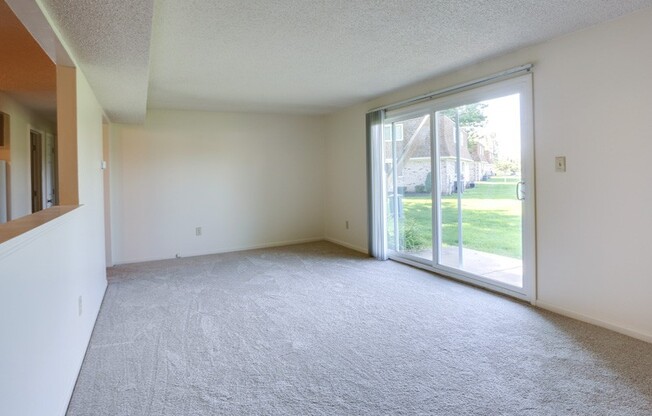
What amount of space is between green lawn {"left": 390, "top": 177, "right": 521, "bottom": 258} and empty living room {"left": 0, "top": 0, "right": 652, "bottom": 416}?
2 centimetres

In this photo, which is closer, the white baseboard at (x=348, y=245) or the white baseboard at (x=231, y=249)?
the white baseboard at (x=231, y=249)

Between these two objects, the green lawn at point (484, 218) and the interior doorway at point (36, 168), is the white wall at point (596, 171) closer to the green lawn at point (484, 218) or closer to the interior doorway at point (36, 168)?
the green lawn at point (484, 218)

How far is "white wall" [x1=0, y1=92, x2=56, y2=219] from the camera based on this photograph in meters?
5.04

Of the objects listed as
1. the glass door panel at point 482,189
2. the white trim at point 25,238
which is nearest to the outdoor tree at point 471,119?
the glass door panel at point 482,189

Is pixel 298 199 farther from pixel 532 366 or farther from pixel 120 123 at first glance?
pixel 532 366

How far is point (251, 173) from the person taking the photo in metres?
6.45

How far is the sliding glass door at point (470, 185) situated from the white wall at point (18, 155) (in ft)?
16.9

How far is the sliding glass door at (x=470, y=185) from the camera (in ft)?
11.7

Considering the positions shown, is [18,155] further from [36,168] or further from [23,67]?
[23,67]

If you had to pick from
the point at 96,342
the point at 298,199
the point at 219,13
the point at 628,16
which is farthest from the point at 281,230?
the point at 628,16

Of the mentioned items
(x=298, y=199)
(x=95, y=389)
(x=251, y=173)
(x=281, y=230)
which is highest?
(x=251, y=173)

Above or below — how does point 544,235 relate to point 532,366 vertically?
above

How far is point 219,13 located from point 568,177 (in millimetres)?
3023

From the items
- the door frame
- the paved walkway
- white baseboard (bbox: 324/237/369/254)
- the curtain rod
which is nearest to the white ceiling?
the curtain rod
